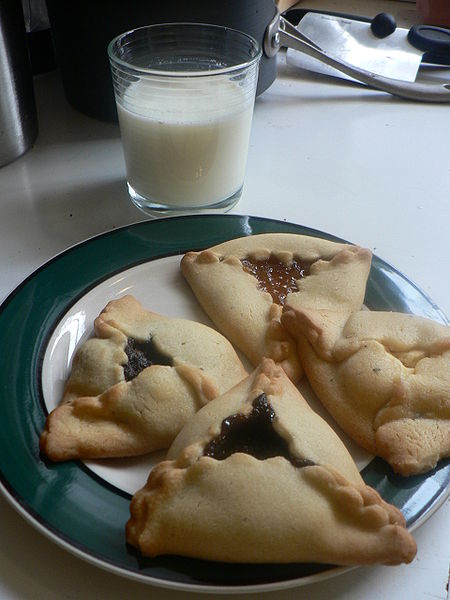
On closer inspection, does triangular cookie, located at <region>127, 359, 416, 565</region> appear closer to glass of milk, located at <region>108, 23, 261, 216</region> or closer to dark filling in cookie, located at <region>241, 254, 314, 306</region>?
dark filling in cookie, located at <region>241, 254, 314, 306</region>

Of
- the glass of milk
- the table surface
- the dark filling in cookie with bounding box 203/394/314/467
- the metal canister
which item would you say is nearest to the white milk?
the glass of milk

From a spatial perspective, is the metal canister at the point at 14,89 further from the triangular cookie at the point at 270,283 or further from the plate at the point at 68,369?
the triangular cookie at the point at 270,283

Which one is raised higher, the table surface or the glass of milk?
the glass of milk

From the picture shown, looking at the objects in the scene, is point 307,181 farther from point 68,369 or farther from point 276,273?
point 68,369

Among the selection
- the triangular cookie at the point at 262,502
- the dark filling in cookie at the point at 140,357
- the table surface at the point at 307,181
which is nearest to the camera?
the triangular cookie at the point at 262,502

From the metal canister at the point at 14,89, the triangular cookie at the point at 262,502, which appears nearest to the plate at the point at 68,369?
the triangular cookie at the point at 262,502

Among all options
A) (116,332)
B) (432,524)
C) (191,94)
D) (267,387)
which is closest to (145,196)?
(191,94)

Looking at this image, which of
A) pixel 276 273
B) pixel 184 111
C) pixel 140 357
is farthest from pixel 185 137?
pixel 140 357

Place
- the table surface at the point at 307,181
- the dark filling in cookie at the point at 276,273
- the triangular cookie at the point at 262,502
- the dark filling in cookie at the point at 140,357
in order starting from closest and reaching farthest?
the triangular cookie at the point at 262,502
the dark filling in cookie at the point at 140,357
the dark filling in cookie at the point at 276,273
the table surface at the point at 307,181
